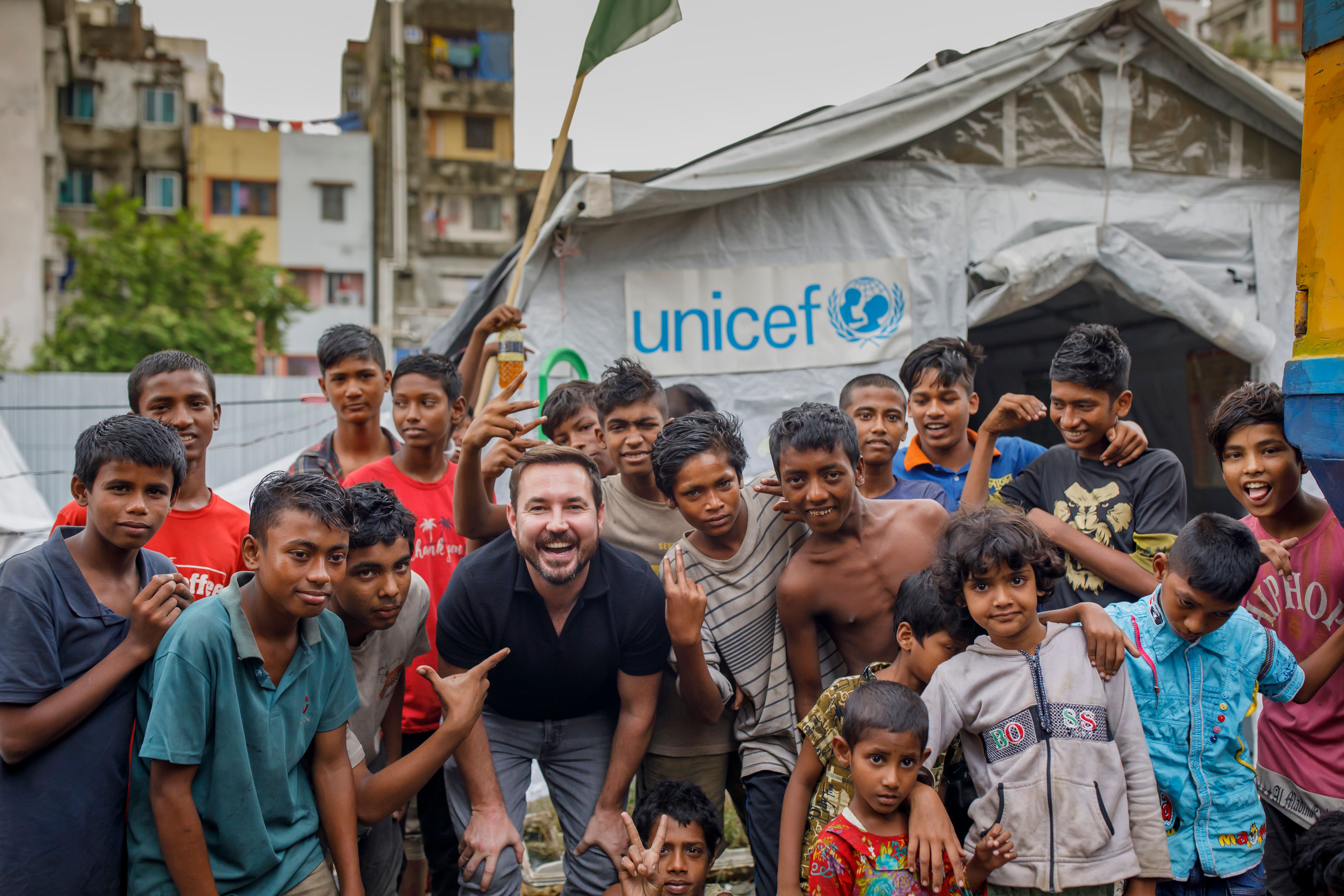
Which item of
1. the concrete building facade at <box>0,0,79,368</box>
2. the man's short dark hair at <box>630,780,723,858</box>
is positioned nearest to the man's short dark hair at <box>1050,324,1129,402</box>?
the man's short dark hair at <box>630,780,723,858</box>

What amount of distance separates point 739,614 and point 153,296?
19.5m

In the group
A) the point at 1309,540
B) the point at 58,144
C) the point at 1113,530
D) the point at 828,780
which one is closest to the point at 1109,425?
the point at 1113,530

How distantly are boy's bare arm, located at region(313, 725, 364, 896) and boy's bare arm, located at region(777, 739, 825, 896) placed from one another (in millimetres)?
1153

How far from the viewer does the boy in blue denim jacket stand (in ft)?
8.07

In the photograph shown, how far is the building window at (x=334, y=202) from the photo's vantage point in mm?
26844

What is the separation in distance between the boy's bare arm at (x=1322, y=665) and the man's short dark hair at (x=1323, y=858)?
1.07 feet

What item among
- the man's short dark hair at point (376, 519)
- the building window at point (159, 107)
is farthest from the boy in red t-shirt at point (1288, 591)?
the building window at point (159, 107)

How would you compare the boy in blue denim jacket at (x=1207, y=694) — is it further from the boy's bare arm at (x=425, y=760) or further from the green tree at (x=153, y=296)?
the green tree at (x=153, y=296)

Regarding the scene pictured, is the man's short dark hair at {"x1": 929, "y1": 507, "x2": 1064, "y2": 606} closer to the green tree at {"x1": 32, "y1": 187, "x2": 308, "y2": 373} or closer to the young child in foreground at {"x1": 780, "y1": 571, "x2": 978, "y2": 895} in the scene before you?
the young child in foreground at {"x1": 780, "y1": 571, "x2": 978, "y2": 895}

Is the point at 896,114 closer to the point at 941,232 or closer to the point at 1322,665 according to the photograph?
the point at 941,232

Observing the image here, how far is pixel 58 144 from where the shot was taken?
891 inches

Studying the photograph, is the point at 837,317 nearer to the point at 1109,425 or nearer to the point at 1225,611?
the point at 1109,425

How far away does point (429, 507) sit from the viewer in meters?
3.46

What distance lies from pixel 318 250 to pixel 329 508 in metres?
26.6
